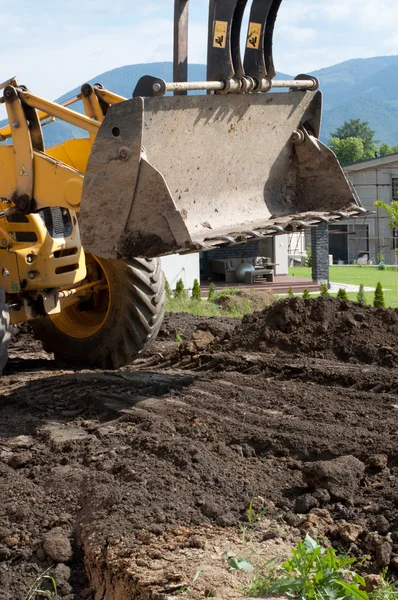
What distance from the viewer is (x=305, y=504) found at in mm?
4320

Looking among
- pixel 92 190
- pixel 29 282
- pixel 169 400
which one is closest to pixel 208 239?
pixel 92 190

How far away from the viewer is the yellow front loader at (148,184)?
218 inches

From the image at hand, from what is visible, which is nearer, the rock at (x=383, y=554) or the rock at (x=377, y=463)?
the rock at (x=383, y=554)

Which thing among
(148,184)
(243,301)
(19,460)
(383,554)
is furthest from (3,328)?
(243,301)

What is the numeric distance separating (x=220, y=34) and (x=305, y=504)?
371cm

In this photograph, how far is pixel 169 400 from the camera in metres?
6.41

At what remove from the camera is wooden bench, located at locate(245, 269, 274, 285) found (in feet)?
78.3

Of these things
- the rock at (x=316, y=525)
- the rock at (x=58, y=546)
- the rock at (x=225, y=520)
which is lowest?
the rock at (x=58, y=546)

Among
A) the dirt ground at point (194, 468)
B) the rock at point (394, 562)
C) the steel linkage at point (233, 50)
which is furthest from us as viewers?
the steel linkage at point (233, 50)

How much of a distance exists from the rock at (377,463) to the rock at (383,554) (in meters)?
0.93

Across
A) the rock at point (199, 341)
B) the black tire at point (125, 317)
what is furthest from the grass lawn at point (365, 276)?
the black tire at point (125, 317)

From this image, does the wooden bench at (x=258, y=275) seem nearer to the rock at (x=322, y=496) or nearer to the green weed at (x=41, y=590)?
the rock at (x=322, y=496)

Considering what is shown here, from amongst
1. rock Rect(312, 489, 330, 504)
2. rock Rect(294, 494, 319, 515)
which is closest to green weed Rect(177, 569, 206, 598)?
rock Rect(294, 494, 319, 515)

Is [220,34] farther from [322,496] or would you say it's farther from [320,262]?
[320,262]
